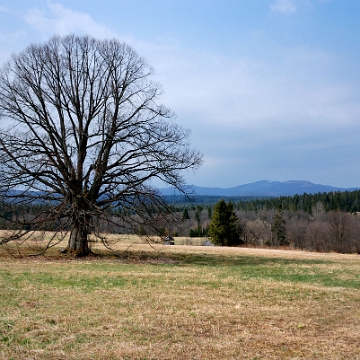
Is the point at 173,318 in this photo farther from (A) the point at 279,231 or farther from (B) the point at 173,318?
(A) the point at 279,231

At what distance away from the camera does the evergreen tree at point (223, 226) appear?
64.0 metres

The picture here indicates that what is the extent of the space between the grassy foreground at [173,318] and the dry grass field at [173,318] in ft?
0.05

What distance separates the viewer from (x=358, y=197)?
113m

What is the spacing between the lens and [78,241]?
21.3m

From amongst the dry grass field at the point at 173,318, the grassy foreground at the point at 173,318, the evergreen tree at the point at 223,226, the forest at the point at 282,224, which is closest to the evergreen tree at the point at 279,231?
the forest at the point at 282,224

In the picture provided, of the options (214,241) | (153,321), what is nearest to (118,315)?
(153,321)

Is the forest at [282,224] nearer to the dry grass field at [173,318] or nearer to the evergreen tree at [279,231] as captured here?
the evergreen tree at [279,231]

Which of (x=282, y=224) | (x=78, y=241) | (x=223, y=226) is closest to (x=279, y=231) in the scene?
(x=282, y=224)

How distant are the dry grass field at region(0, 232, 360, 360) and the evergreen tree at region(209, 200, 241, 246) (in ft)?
168

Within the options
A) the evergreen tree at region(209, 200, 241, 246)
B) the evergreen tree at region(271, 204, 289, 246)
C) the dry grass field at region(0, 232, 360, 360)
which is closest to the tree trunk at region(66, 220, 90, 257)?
the dry grass field at region(0, 232, 360, 360)

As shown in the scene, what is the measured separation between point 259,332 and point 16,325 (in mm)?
3927

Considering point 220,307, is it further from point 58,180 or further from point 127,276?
point 58,180

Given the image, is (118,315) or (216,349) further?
(118,315)

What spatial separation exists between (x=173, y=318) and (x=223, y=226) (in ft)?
189
